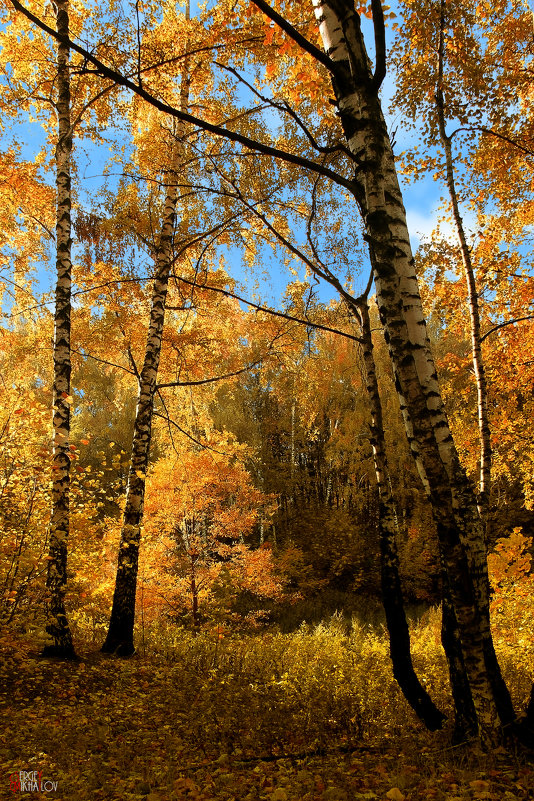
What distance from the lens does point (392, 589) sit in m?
4.44

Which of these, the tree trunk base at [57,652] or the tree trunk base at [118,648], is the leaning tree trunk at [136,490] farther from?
the tree trunk base at [57,652]

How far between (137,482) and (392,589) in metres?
3.94

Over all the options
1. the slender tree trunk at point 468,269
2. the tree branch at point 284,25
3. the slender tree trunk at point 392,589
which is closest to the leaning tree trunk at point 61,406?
the slender tree trunk at point 392,589

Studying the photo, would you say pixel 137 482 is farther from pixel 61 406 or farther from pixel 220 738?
pixel 220 738

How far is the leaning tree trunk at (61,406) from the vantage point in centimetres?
516

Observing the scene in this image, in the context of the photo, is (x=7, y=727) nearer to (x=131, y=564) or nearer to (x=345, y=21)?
(x=131, y=564)

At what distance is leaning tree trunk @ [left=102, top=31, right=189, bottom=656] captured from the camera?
6.06 meters

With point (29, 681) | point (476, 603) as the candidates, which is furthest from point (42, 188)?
point (476, 603)

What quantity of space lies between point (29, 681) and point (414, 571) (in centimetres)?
1642

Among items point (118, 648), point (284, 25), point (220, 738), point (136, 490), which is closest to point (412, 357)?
point (284, 25)

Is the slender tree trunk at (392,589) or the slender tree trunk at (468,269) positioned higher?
the slender tree trunk at (468,269)

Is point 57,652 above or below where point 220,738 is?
above

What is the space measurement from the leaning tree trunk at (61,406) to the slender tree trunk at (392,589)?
11.8 ft

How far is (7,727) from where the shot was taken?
3.41 m
